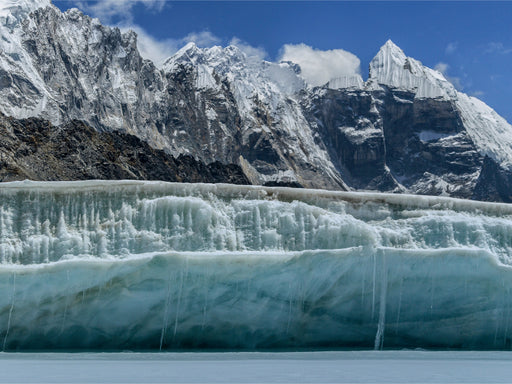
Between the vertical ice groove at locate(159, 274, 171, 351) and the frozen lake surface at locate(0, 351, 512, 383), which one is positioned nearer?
the frozen lake surface at locate(0, 351, 512, 383)

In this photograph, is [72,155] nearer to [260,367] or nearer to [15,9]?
[15,9]

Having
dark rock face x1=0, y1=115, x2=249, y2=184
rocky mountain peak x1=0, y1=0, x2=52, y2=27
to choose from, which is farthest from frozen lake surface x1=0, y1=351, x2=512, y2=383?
rocky mountain peak x1=0, y1=0, x2=52, y2=27

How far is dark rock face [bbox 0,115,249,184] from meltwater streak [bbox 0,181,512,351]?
6624 cm

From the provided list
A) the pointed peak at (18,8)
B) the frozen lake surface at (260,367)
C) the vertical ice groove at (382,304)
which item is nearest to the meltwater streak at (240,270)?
the vertical ice groove at (382,304)

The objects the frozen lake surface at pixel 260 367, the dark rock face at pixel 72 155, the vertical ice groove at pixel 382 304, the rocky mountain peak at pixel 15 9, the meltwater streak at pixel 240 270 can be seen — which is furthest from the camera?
the rocky mountain peak at pixel 15 9

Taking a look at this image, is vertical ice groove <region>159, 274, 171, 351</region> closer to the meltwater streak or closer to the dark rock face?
the meltwater streak

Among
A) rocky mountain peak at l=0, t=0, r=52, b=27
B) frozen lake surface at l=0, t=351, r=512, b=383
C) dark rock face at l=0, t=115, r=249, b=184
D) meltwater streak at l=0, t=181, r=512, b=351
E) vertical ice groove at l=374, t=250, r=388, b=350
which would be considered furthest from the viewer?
rocky mountain peak at l=0, t=0, r=52, b=27

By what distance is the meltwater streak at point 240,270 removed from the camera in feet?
60.7

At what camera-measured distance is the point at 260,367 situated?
13.8 m

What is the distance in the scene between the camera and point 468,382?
37.5 feet

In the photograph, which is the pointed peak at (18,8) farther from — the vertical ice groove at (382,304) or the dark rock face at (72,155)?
the vertical ice groove at (382,304)

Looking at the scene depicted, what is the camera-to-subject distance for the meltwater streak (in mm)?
18516

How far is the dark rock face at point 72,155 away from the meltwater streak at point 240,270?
2608 inches

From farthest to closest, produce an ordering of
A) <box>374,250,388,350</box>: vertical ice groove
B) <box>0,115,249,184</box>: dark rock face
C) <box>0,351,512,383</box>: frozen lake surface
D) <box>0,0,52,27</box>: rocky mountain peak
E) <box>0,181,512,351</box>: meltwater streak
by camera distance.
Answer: <box>0,0,52,27</box>: rocky mountain peak
<box>0,115,249,184</box>: dark rock face
<box>374,250,388,350</box>: vertical ice groove
<box>0,181,512,351</box>: meltwater streak
<box>0,351,512,383</box>: frozen lake surface
